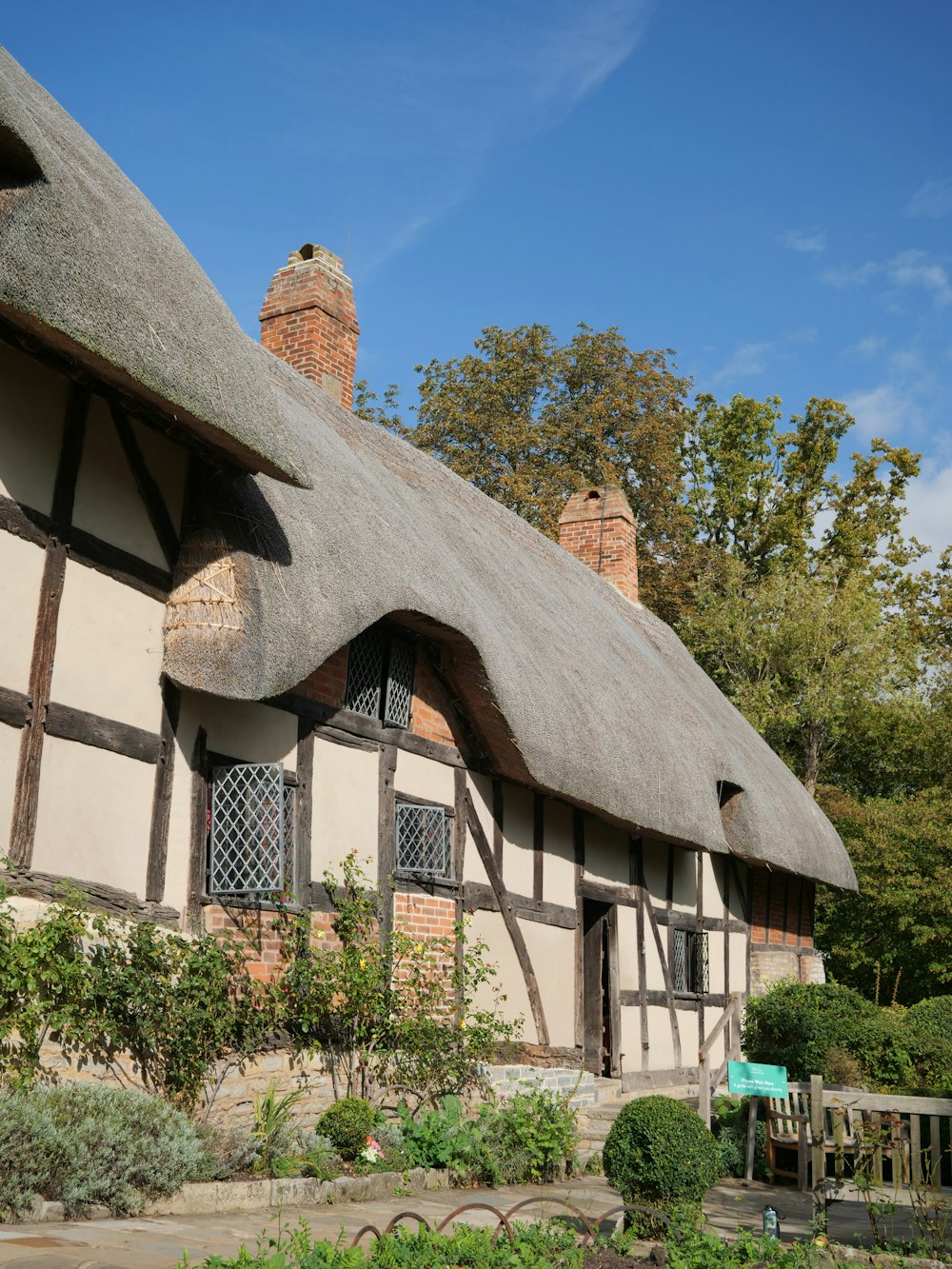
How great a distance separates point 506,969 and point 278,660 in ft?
15.1

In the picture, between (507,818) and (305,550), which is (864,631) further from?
(305,550)

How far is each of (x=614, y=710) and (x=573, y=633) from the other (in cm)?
114

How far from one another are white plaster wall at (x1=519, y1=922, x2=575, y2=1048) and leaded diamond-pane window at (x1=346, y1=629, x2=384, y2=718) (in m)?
A: 2.89

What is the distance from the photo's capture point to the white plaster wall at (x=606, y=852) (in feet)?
41.7

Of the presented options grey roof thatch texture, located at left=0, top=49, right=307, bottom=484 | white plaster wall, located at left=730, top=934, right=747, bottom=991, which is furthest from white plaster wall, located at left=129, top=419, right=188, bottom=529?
white plaster wall, located at left=730, top=934, right=747, bottom=991

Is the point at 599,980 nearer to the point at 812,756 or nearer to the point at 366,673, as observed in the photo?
the point at 366,673

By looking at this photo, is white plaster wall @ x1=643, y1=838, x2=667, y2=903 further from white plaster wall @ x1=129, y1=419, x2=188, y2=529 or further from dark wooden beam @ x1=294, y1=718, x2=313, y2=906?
white plaster wall @ x1=129, y1=419, x2=188, y2=529

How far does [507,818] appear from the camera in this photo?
1122 centimetres

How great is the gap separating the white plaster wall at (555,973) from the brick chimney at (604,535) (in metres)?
7.54

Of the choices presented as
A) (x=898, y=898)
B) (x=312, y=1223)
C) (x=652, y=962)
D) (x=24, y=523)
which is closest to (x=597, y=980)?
(x=652, y=962)

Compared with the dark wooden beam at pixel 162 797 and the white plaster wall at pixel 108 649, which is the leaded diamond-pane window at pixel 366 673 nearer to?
the dark wooden beam at pixel 162 797

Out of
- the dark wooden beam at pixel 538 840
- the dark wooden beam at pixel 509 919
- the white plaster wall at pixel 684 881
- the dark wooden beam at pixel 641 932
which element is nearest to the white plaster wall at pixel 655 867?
the dark wooden beam at pixel 641 932

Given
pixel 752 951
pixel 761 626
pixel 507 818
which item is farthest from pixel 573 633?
pixel 761 626

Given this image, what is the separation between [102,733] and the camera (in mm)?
7051
